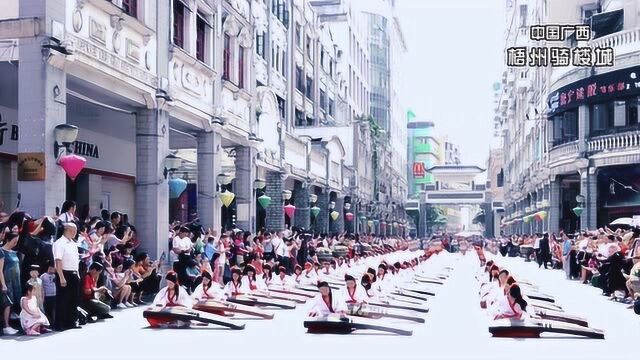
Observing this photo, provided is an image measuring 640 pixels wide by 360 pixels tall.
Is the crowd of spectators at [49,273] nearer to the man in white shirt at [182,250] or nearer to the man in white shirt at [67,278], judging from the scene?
the man in white shirt at [67,278]

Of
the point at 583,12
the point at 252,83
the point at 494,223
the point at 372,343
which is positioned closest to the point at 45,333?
the point at 372,343

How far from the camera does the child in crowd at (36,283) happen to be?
12906mm

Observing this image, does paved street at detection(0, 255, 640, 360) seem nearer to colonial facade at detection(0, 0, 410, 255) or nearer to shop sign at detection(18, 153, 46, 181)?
shop sign at detection(18, 153, 46, 181)

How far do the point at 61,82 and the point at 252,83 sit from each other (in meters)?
14.2

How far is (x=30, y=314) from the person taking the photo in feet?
42.2

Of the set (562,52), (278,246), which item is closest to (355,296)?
(278,246)

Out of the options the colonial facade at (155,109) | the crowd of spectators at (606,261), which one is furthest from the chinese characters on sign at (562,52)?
the colonial facade at (155,109)

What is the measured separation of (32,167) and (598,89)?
30.5 metres

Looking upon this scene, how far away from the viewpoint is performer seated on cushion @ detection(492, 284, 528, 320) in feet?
46.5

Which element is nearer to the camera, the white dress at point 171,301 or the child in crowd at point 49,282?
the child in crowd at point 49,282

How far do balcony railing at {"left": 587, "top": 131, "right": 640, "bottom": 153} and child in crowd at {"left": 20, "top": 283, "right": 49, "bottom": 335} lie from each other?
1187 inches

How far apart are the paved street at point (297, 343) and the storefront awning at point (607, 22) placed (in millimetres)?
30339

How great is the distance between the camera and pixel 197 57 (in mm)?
24203

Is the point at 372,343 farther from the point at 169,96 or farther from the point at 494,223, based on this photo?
the point at 494,223
